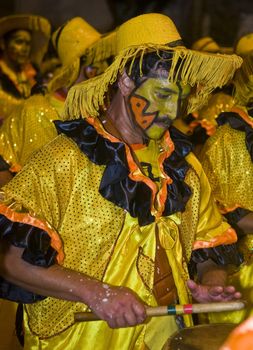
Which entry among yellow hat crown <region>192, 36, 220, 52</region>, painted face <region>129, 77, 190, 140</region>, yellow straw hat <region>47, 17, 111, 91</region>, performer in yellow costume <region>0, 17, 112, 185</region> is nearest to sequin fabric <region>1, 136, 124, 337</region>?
painted face <region>129, 77, 190, 140</region>

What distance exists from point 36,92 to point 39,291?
2688 mm

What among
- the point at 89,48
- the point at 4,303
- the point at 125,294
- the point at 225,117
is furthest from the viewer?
the point at 89,48

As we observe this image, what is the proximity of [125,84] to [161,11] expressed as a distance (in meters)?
8.06

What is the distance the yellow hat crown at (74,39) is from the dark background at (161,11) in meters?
4.71

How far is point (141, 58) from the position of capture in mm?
2844

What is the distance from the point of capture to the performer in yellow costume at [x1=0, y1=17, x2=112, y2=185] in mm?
4566

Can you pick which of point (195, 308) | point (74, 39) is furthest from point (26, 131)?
point (195, 308)

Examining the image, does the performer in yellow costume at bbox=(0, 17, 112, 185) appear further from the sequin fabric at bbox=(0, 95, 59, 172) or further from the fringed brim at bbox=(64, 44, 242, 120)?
the fringed brim at bbox=(64, 44, 242, 120)

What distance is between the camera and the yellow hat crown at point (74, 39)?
5.20 meters

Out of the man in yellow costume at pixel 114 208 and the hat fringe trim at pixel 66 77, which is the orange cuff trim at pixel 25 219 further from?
the hat fringe trim at pixel 66 77

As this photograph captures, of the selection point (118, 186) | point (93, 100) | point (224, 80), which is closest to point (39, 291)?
point (118, 186)

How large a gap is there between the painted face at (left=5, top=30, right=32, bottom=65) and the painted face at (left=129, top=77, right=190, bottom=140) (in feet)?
16.4

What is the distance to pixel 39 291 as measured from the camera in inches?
108

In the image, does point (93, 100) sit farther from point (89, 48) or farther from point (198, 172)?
point (89, 48)
